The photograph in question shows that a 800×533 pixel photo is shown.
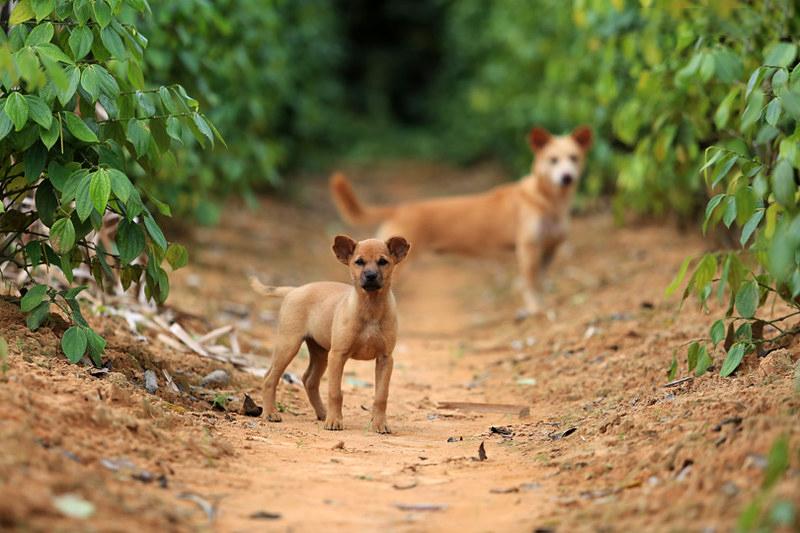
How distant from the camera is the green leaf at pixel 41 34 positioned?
4.73 metres

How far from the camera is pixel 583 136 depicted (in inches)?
431

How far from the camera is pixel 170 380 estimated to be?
5.95 meters

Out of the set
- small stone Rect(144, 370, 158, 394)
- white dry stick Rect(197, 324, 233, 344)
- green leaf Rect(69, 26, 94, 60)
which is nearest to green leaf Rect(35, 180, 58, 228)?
green leaf Rect(69, 26, 94, 60)

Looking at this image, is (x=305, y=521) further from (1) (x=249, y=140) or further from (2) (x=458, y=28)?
(2) (x=458, y=28)

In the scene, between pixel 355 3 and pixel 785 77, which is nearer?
pixel 785 77

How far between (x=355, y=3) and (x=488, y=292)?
27.0m

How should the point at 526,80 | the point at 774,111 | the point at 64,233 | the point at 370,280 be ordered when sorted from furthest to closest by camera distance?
1. the point at 526,80
2. the point at 370,280
3. the point at 64,233
4. the point at 774,111

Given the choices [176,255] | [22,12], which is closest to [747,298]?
[176,255]

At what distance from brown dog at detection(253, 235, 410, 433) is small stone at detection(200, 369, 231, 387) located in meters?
0.63

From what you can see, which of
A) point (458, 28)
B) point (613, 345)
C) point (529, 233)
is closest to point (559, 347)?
point (613, 345)

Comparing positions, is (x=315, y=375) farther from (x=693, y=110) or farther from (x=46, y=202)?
(x=693, y=110)

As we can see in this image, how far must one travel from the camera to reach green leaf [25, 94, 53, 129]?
464cm

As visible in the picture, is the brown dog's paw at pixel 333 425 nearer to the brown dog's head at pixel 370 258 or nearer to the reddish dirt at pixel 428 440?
the reddish dirt at pixel 428 440

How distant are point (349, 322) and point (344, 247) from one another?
48cm
